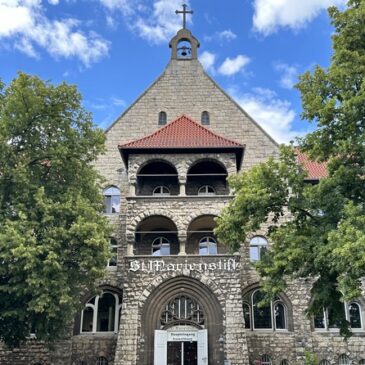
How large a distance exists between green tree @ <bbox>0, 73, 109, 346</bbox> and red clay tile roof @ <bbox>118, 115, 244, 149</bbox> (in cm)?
460

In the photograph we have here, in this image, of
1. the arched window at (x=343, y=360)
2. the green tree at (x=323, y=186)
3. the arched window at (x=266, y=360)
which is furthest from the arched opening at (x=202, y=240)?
the green tree at (x=323, y=186)

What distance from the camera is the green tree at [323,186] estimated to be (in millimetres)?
11875

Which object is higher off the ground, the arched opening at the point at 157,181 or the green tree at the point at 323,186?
the arched opening at the point at 157,181

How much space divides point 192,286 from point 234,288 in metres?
1.77

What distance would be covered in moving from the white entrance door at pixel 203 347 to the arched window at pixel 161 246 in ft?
14.9

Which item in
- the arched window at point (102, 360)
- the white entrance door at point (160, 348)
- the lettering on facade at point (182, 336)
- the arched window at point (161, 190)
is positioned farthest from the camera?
the arched window at point (161, 190)

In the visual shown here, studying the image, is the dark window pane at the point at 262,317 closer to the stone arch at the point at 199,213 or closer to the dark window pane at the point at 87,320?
the stone arch at the point at 199,213

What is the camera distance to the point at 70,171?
1683cm

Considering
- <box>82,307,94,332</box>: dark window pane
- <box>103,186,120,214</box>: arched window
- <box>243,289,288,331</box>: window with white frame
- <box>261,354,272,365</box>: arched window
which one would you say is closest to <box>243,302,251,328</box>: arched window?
<box>243,289,288,331</box>: window with white frame

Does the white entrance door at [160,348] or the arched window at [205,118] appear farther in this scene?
the arched window at [205,118]

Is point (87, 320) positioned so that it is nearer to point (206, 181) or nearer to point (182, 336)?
point (182, 336)

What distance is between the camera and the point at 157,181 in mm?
22906

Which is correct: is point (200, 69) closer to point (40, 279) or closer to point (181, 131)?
point (181, 131)

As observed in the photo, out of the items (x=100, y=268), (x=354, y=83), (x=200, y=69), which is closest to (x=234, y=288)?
(x=100, y=268)
